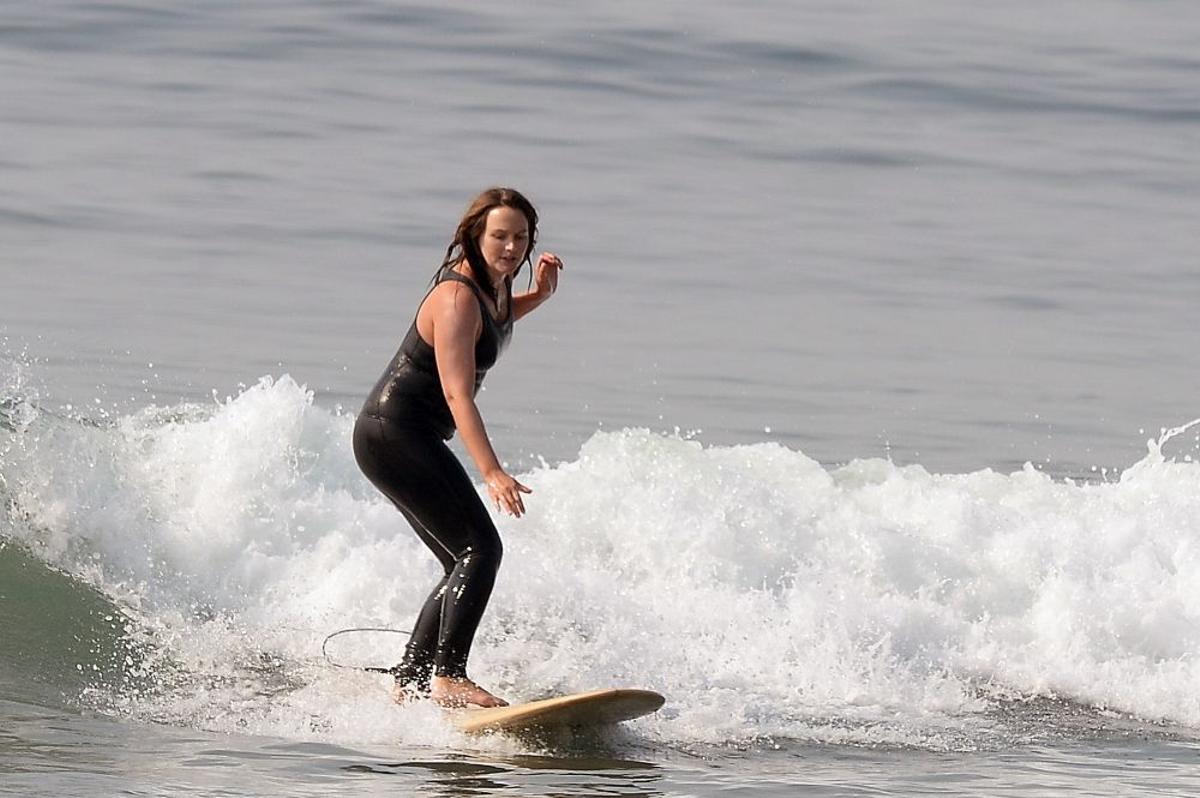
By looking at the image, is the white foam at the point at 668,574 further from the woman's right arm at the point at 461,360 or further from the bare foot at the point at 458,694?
the woman's right arm at the point at 461,360

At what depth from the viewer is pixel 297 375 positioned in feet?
44.0

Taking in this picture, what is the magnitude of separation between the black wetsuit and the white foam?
0.65 metres

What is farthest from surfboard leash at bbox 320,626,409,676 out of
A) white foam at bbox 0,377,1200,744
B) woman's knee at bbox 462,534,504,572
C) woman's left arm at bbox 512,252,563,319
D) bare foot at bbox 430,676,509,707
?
woman's left arm at bbox 512,252,563,319

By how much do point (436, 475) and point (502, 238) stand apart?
82 cm

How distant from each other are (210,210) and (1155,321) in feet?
28.9

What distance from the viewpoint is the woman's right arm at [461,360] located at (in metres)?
6.57

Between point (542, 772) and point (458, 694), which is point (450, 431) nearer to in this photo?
point (458, 694)

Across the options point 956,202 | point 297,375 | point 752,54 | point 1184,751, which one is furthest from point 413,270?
point 752,54

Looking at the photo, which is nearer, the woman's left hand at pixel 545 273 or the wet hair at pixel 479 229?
the wet hair at pixel 479 229

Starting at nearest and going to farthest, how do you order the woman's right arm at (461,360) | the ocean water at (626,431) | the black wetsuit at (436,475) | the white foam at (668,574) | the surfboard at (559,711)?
the woman's right arm at (461,360) < the surfboard at (559,711) < the black wetsuit at (436,475) < the ocean water at (626,431) < the white foam at (668,574)

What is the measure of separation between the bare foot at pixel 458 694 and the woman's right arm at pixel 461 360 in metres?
0.71

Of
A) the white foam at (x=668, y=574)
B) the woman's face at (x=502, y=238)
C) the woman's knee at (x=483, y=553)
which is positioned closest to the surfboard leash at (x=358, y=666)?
the white foam at (x=668, y=574)

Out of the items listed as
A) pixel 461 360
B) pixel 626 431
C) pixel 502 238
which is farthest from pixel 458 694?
pixel 626 431

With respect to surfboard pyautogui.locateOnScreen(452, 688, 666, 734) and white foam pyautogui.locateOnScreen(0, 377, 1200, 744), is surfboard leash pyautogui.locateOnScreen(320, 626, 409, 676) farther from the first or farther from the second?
surfboard pyautogui.locateOnScreen(452, 688, 666, 734)
